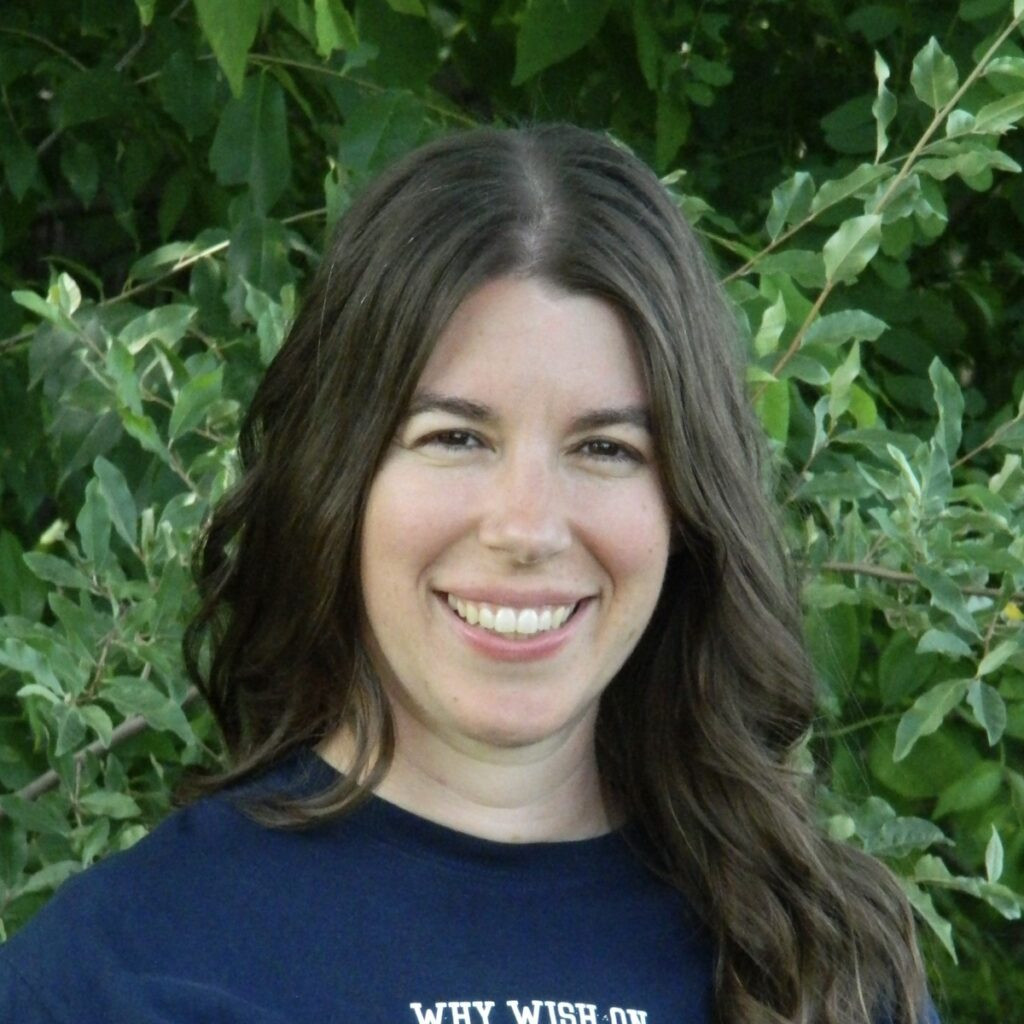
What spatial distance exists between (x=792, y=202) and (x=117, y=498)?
0.71 m

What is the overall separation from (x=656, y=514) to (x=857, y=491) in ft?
1.41

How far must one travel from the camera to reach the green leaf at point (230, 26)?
1.93 meters

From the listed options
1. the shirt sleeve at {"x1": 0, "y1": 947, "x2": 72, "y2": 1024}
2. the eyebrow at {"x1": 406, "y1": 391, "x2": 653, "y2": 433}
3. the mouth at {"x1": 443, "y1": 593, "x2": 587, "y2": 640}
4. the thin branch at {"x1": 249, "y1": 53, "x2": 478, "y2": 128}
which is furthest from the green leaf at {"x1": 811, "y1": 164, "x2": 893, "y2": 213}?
the shirt sleeve at {"x1": 0, "y1": 947, "x2": 72, "y2": 1024}

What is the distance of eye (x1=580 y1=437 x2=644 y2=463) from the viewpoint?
181 cm

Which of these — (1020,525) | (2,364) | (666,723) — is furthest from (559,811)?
(2,364)

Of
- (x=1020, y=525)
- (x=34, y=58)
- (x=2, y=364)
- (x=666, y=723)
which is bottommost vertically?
(x=666, y=723)

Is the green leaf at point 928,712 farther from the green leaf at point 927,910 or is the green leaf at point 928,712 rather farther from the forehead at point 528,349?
the forehead at point 528,349

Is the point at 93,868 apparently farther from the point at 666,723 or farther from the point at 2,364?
the point at 2,364

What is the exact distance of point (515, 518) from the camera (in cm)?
176

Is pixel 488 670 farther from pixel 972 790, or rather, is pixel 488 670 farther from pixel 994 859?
pixel 972 790

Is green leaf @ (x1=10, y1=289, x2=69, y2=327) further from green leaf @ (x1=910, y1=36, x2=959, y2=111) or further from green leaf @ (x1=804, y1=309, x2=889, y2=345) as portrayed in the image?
green leaf @ (x1=910, y1=36, x2=959, y2=111)

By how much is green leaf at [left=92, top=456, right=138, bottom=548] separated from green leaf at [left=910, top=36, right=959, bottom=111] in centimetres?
82

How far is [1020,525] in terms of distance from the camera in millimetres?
2195

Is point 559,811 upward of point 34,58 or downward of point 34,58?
downward
